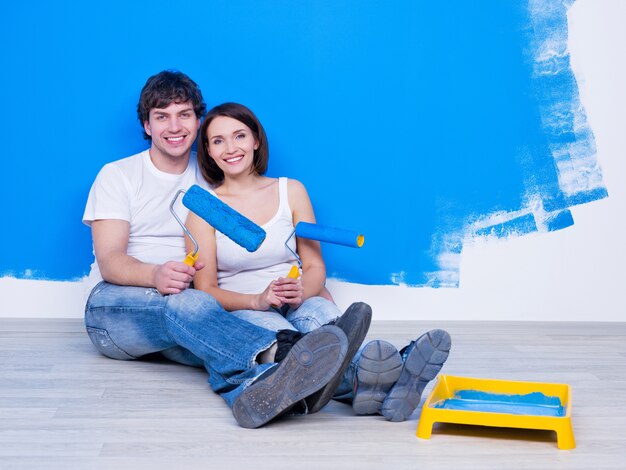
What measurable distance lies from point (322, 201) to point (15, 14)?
1185 millimetres

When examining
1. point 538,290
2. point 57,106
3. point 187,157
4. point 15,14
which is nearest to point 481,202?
point 538,290

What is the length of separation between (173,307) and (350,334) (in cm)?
54

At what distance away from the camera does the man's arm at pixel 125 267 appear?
206cm

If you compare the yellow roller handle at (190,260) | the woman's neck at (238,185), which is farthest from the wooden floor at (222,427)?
the woman's neck at (238,185)

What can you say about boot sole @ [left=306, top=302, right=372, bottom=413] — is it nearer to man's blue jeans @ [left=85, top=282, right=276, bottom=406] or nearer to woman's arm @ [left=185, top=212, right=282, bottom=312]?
man's blue jeans @ [left=85, top=282, right=276, bottom=406]

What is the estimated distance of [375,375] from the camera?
1.73 metres

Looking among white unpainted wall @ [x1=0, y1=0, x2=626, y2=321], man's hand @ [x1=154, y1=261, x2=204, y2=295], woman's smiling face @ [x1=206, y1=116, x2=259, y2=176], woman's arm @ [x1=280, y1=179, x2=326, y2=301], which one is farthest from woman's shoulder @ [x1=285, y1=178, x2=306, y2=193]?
white unpainted wall @ [x1=0, y1=0, x2=626, y2=321]

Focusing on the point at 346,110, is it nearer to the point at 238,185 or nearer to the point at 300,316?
the point at 238,185

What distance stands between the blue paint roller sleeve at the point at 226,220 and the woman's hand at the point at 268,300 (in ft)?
0.47

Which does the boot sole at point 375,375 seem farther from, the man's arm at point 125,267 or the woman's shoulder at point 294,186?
the woman's shoulder at point 294,186

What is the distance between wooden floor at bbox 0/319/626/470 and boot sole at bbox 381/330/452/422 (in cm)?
3

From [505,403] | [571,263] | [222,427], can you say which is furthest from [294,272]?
[571,263]

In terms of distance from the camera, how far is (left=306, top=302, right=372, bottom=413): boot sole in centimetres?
167

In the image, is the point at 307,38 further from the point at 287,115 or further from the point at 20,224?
the point at 20,224
